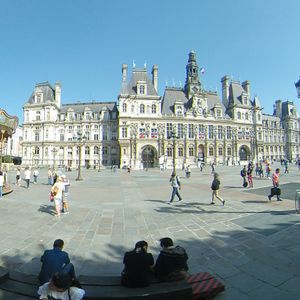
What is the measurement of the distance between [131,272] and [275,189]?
10.5 meters

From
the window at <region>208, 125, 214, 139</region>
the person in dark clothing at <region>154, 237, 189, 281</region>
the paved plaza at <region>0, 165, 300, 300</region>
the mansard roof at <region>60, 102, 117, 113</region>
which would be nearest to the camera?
the person in dark clothing at <region>154, 237, 189, 281</region>

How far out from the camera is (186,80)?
240 feet

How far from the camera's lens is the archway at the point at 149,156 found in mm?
63944

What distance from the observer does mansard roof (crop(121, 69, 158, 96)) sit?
6406 centimetres

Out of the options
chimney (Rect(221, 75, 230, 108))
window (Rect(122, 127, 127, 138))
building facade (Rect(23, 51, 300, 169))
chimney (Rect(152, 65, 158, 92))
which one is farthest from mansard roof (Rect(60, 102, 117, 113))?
chimney (Rect(221, 75, 230, 108))

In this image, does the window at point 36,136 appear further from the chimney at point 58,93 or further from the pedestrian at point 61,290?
the pedestrian at point 61,290

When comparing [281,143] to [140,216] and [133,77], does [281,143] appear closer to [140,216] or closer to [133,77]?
[133,77]

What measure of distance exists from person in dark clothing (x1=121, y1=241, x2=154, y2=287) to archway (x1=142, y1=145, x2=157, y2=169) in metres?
59.6

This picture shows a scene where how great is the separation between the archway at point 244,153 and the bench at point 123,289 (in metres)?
74.2

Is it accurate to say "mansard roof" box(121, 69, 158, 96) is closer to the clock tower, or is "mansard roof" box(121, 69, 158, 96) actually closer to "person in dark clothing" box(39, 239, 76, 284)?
the clock tower

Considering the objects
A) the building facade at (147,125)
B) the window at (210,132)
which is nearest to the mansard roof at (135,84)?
the building facade at (147,125)

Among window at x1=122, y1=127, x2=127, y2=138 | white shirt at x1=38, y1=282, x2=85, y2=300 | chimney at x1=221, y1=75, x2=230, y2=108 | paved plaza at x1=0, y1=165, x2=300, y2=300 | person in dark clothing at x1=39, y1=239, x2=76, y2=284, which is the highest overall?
chimney at x1=221, y1=75, x2=230, y2=108

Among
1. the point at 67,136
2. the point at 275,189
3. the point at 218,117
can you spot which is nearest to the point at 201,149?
the point at 218,117

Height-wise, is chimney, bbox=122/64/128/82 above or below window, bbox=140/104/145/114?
above
